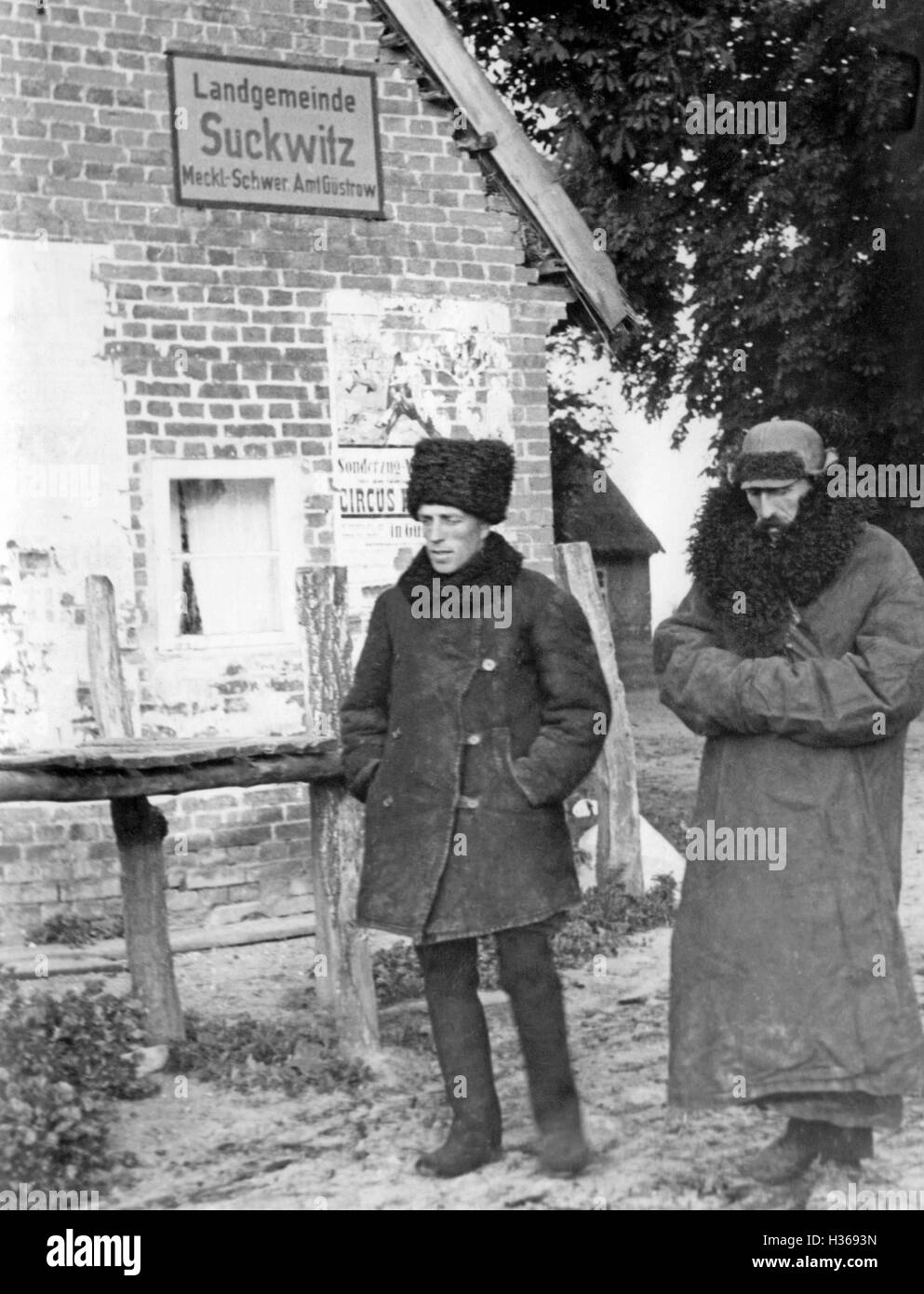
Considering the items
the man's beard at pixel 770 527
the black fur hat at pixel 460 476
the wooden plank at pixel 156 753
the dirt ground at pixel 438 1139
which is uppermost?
the black fur hat at pixel 460 476

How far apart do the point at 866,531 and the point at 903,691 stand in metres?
0.44

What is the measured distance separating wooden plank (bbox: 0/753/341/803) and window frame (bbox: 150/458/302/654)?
2.47 metres

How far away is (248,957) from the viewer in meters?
6.93

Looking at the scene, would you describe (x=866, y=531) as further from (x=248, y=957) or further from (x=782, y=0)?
(x=782, y=0)

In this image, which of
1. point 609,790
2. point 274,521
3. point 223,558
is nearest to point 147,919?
point 223,558

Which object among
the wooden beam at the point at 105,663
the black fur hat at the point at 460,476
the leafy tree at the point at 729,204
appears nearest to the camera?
the black fur hat at the point at 460,476

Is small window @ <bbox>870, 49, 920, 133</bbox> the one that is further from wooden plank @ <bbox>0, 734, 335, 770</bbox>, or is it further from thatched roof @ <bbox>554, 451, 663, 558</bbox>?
thatched roof @ <bbox>554, 451, 663, 558</bbox>

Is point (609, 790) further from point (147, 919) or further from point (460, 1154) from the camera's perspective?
point (460, 1154)

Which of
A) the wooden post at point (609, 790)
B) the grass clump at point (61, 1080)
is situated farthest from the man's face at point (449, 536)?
the wooden post at point (609, 790)

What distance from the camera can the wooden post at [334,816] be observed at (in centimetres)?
521

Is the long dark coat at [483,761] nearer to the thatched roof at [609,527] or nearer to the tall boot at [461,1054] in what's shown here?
the tall boot at [461,1054]

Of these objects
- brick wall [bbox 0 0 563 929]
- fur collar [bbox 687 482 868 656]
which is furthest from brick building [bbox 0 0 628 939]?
fur collar [bbox 687 482 868 656]

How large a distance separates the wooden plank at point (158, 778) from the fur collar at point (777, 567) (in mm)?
1618
